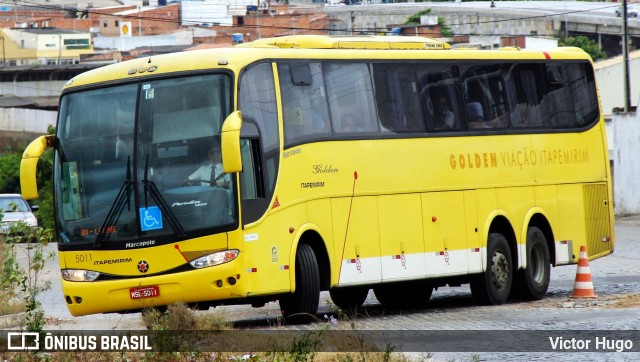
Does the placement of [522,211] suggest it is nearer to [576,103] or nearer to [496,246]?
[496,246]

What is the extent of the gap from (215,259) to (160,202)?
0.89 meters

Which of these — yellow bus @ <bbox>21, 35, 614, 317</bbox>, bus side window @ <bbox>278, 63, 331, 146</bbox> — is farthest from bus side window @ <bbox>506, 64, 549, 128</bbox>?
bus side window @ <bbox>278, 63, 331, 146</bbox>

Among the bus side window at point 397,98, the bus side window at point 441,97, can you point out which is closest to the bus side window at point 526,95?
the bus side window at point 441,97

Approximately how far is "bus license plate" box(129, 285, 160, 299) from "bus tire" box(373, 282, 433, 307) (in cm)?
565

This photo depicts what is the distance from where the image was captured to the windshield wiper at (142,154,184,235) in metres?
15.2

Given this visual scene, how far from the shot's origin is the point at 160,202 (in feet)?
50.4

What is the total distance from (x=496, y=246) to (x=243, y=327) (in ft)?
15.8

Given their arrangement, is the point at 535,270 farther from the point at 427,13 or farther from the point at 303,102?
the point at 427,13

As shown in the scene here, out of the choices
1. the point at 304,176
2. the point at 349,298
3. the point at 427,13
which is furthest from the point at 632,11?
A: the point at 304,176

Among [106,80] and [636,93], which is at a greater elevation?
[106,80]

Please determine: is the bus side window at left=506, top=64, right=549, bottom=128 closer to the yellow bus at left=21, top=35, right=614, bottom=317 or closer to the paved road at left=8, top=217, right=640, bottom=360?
the yellow bus at left=21, top=35, right=614, bottom=317

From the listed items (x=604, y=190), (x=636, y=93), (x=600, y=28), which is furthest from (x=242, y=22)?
(x=604, y=190)

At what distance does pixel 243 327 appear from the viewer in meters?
16.4

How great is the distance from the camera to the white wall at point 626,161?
46.3 m
